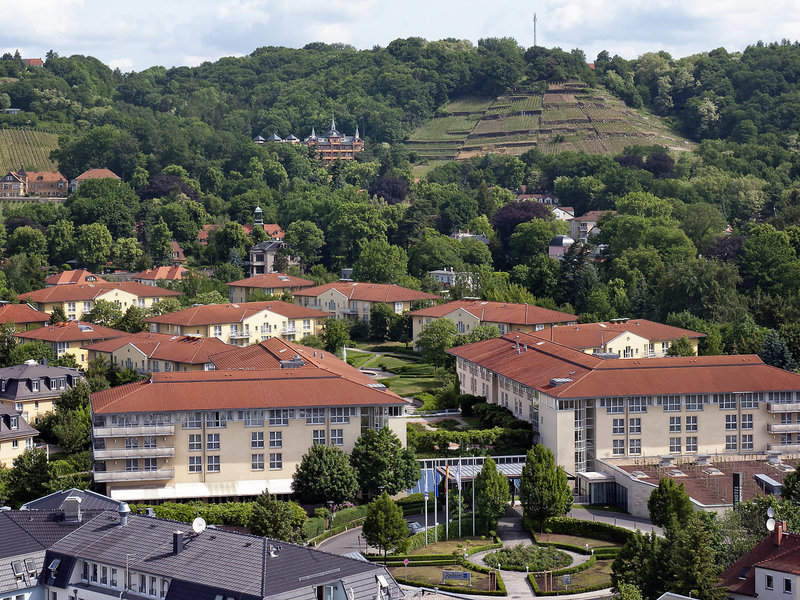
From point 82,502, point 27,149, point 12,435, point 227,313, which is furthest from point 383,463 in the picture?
point 27,149

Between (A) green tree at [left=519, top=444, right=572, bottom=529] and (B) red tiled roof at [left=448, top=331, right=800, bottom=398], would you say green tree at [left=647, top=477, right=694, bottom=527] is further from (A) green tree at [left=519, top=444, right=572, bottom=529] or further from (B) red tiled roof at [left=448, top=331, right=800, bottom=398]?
(B) red tiled roof at [left=448, top=331, right=800, bottom=398]

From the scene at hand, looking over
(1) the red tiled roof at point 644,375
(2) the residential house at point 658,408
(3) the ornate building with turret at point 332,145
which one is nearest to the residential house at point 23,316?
(1) the red tiled roof at point 644,375

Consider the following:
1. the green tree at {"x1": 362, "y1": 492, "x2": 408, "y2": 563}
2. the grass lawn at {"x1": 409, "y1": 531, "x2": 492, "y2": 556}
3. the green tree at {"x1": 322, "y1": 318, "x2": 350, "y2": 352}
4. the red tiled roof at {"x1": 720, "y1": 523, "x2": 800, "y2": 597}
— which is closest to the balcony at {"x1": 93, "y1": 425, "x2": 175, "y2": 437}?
the green tree at {"x1": 362, "y1": 492, "x2": 408, "y2": 563}

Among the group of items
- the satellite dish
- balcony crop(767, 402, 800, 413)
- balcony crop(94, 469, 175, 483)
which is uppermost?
the satellite dish

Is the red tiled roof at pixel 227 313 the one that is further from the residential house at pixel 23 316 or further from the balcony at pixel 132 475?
the balcony at pixel 132 475

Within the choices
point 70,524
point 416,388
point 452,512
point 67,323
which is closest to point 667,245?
point 416,388

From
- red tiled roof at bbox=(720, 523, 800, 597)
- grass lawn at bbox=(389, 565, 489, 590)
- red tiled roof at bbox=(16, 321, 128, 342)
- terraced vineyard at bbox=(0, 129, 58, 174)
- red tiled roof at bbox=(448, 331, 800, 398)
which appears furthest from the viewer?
terraced vineyard at bbox=(0, 129, 58, 174)

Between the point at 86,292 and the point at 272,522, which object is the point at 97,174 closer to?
the point at 86,292

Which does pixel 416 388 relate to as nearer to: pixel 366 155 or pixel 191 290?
pixel 191 290
